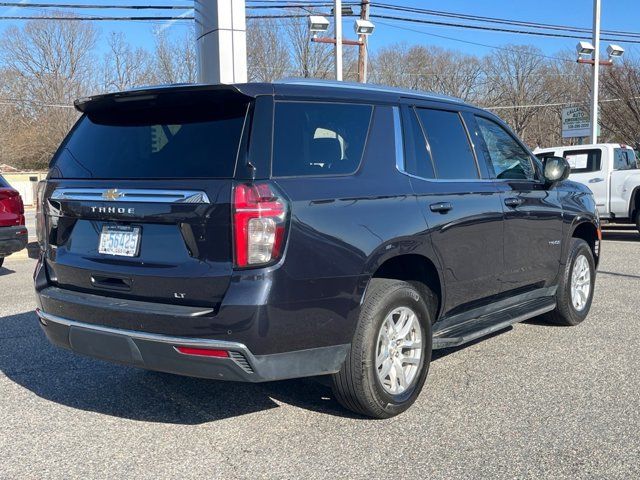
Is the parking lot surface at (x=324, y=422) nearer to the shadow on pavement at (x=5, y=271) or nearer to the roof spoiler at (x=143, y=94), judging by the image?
the roof spoiler at (x=143, y=94)

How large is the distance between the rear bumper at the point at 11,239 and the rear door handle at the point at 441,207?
6.79 metres

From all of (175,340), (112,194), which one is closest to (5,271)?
(112,194)

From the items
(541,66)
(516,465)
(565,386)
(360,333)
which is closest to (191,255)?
(360,333)

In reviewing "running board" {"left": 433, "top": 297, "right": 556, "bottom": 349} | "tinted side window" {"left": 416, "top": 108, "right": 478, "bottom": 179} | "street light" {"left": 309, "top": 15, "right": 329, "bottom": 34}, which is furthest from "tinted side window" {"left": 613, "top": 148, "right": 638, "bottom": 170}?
"tinted side window" {"left": 416, "top": 108, "right": 478, "bottom": 179}

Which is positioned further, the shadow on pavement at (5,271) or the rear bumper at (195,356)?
the shadow on pavement at (5,271)

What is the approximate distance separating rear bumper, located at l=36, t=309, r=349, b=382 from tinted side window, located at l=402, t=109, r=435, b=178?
133 cm

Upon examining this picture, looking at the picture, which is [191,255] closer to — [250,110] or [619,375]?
[250,110]

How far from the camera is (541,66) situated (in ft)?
192

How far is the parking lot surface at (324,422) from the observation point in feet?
11.1

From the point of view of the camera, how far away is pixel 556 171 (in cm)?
555

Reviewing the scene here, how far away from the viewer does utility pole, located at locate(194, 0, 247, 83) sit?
30.6ft

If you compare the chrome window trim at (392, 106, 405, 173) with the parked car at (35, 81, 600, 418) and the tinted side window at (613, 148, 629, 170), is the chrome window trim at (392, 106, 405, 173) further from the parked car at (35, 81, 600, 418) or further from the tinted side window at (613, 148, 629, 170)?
the tinted side window at (613, 148, 629, 170)

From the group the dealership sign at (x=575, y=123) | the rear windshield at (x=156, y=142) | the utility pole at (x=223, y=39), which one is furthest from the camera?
the dealership sign at (x=575, y=123)

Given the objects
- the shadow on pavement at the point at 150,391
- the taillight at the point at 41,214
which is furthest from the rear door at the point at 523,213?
the taillight at the point at 41,214
